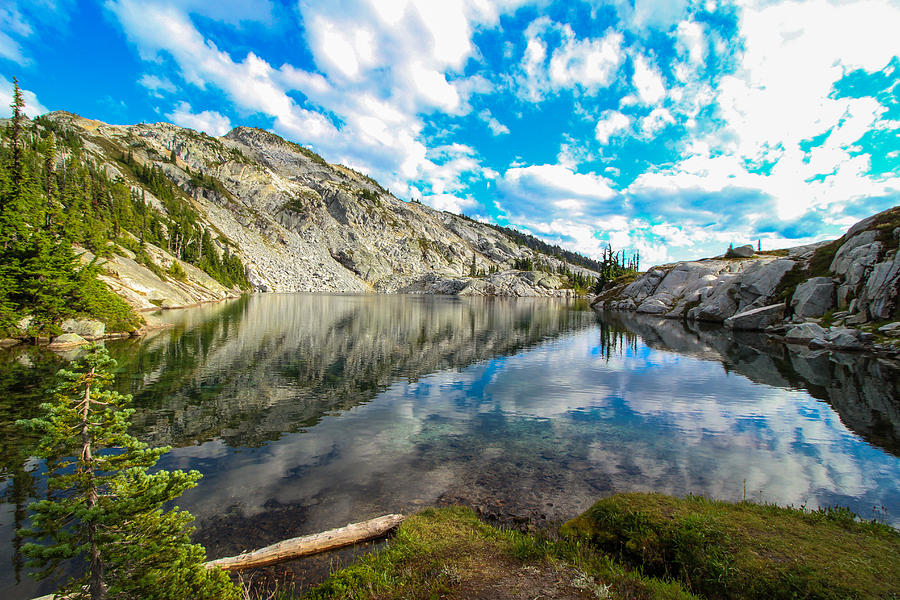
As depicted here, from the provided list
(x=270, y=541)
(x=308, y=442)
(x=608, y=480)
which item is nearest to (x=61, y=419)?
(x=270, y=541)

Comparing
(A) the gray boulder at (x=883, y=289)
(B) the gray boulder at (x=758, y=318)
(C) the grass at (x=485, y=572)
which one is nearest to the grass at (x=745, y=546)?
(C) the grass at (x=485, y=572)

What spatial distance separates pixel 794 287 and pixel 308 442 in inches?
3098

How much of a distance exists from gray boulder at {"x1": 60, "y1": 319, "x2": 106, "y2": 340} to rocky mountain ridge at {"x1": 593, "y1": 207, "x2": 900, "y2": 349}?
84263 millimetres

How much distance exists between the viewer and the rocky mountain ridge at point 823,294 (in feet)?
148

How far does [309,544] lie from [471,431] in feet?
38.3

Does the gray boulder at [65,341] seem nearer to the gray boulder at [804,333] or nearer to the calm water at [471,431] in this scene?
the calm water at [471,431]

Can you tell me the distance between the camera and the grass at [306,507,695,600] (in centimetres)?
765

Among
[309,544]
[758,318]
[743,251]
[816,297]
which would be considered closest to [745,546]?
[309,544]

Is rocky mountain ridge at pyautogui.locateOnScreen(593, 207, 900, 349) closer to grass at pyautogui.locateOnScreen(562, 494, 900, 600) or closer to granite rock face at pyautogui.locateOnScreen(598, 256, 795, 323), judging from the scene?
granite rock face at pyautogui.locateOnScreen(598, 256, 795, 323)

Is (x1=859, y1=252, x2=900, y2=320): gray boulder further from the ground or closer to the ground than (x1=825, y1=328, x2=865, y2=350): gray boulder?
further from the ground

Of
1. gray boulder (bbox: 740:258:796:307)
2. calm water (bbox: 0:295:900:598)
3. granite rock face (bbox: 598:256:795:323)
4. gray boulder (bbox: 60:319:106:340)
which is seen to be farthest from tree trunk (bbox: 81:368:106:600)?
gray boulder (bbox: 740:258:796:307)

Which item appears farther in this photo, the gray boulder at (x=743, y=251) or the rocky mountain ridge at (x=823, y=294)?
the gray boulder at (x=743, y=251)

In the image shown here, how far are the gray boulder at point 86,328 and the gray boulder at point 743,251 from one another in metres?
136

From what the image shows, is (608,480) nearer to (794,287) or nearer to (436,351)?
(436,351)
